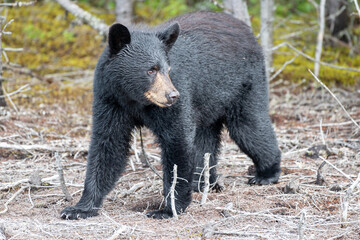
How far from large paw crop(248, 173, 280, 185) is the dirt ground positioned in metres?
0.09

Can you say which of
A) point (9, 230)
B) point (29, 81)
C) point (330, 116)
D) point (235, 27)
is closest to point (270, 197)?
point (235, 27)

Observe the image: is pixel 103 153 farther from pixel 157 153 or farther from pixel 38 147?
pixel 157 153

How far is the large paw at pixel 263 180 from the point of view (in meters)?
5.71

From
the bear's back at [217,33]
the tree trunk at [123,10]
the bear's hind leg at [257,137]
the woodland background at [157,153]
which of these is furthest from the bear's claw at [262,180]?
the tree trunk at [123,10]

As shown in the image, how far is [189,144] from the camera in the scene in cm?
472

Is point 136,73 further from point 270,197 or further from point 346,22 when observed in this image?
point 346,22

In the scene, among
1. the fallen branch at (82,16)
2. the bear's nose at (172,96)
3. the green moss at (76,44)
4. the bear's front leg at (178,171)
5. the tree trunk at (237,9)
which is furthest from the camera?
the green moss at (76,44)

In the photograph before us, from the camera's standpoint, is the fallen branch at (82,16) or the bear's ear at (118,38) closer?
the bear's ear at (118,38)

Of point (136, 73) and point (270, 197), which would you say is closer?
point (136, 73)

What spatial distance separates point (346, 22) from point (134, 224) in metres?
9.34

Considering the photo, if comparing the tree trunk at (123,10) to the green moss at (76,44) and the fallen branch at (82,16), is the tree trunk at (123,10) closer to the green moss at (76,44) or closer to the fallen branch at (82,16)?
the fallen branch at (82,16)

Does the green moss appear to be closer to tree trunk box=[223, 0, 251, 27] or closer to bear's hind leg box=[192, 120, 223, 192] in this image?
tree trunk box=[223, 0, 251, 27]

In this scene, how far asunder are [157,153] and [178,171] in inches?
80.7

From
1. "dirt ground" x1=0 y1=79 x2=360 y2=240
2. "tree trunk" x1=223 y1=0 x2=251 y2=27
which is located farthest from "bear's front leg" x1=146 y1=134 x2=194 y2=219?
"tree trunk" x1=223 y1=0 x2=251 y2=27
